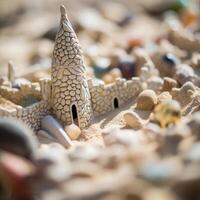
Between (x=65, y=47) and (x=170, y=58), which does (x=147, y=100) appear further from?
(x=170, y=58)

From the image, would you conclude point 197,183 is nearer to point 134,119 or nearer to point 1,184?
point 1,184

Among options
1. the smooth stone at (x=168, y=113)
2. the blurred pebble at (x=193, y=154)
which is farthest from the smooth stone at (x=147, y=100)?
the blurred pebble at (x=193, y=154)

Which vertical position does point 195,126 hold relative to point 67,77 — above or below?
below

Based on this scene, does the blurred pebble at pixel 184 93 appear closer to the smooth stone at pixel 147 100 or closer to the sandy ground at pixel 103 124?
the smooth stone at pixel 147 100

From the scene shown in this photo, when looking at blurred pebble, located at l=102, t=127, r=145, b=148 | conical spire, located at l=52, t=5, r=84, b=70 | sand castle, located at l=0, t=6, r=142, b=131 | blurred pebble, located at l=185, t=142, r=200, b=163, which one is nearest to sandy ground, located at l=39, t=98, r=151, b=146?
sand castle, located at l=0, t=6, r=142, b=131

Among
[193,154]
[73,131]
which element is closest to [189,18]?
[73,131]
